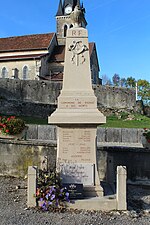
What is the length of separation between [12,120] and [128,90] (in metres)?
27.1

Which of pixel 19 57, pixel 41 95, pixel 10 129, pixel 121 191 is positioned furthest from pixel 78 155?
pixel 19 57

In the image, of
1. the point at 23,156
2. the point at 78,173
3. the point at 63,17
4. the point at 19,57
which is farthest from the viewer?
the point at 63,17

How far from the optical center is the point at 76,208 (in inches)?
200

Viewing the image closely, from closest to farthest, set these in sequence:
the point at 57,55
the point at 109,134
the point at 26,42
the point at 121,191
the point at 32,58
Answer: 1. the point at 121,191
2. the point at 109,134
3. the point at 32,58
4. the point at 26,42
5. the point at 57,55

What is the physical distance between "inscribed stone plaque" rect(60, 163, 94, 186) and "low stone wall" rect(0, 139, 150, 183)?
175 cm

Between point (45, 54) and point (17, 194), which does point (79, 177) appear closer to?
point (17, 194)

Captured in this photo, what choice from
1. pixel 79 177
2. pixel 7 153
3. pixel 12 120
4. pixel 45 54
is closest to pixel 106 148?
pixel 79 177

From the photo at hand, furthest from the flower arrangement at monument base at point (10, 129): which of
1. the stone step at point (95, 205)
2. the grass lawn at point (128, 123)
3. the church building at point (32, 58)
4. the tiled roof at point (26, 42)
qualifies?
the tiled roof at point (26, 42)

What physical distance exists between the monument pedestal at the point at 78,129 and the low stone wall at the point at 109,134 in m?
9.66

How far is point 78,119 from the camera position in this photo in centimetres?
559

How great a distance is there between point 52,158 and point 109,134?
28.3 feet

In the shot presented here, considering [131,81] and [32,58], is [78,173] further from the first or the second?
[131,81]

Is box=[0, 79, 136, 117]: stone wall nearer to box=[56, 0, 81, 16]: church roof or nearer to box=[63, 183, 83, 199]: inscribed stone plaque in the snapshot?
box=[63, 183, 83, 199]: inscribed stone plaque

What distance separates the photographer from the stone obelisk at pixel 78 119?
561 centimetres
